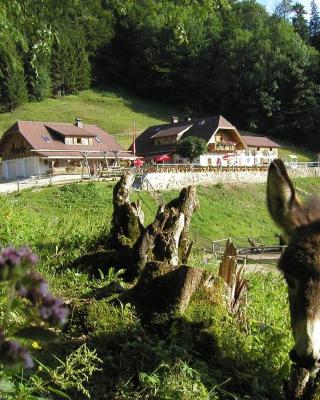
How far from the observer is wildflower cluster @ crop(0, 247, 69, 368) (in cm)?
123

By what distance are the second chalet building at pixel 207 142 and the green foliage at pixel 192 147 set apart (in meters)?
1.53

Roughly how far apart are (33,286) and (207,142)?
6919 cm

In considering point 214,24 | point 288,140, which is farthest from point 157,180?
point 214,24

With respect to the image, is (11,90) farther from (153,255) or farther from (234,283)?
(234,283)

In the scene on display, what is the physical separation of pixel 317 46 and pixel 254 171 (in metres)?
88.8

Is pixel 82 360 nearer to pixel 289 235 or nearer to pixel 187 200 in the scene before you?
pixel 289 235

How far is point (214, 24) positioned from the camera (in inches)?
4577

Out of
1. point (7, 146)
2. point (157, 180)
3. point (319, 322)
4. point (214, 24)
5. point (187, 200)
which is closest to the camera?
point (319, 322)

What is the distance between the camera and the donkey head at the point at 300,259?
303cm

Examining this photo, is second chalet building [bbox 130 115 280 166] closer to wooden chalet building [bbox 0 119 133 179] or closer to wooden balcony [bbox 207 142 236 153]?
wooden balcony [bbox 207 142 236 153]

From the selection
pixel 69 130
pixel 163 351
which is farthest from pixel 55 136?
pixel 163 351

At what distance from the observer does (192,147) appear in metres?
66.2

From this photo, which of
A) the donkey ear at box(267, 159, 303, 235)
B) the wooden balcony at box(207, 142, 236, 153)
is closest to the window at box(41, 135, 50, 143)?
the wooden balcony at box(207, 142, 236, 153)

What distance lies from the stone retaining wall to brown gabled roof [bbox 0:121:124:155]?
751 inches
